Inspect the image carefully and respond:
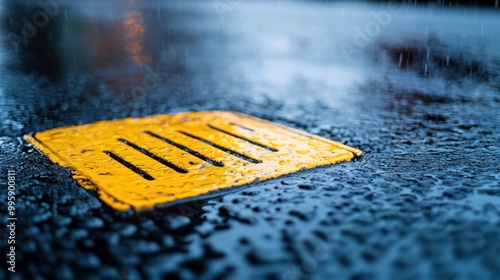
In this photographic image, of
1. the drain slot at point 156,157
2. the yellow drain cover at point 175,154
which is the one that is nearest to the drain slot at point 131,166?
the yellow drain cover at point 175,154

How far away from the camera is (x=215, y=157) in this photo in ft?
6.39

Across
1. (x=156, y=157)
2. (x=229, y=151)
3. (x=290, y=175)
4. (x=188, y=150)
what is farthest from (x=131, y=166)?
(x=290, y=175)

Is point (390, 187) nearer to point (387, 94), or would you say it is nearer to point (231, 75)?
point (387, 94)

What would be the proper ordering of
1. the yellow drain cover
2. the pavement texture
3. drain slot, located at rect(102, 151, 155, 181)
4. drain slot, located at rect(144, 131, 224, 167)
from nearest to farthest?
the pavement texture, the yellow drain cover, drain slot, located at rect(102, 151, 155, 181), drain slot, located at rect(144, 131, 224, 167)

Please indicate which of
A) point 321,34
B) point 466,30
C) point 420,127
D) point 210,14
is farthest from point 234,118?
point 210,14

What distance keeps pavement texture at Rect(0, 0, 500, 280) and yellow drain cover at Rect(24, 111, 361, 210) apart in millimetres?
74

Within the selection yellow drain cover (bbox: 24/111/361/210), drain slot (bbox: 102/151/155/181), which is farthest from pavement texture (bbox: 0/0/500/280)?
drain slot (bbox: 102/151/155/181)

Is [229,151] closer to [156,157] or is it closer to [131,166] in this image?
[156,157]

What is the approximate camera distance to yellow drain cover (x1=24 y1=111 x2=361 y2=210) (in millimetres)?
1645

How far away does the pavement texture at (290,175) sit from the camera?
3.99ft

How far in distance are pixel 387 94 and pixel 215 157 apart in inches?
74.5

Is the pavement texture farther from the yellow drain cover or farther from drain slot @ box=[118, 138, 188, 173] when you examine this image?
drain slot @ box=[118, 138, 188, 173]

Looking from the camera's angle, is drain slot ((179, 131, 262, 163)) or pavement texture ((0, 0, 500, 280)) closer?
pavement texture ((0, 0, 500, 280))

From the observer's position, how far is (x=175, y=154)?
6.48 ft
